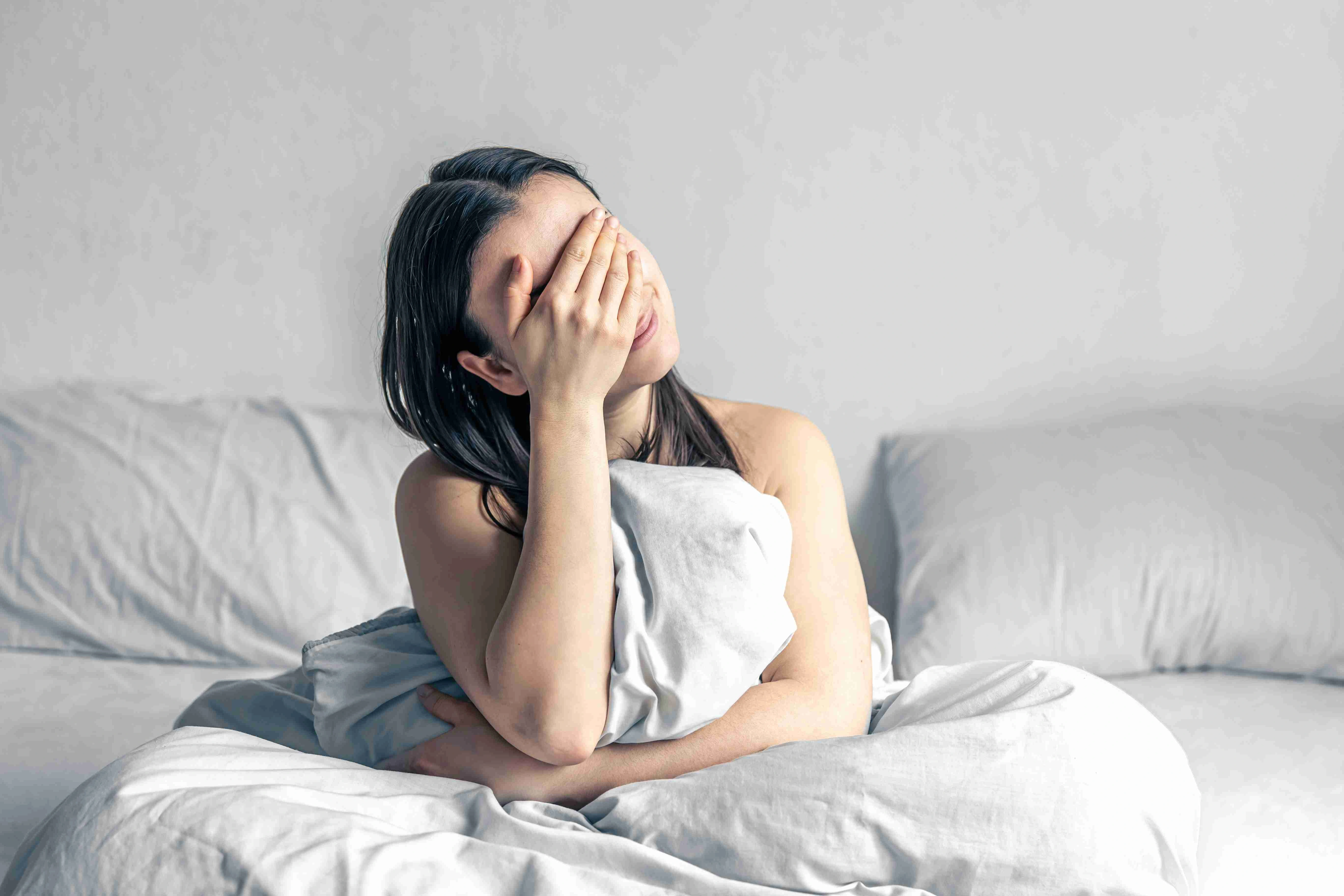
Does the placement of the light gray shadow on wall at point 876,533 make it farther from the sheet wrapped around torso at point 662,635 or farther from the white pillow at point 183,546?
the sheet wrapped around torso at point 662,635

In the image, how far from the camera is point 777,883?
76 cm

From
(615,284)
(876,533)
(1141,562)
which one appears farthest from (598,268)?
(876,533)

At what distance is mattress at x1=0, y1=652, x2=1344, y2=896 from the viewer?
1.05m

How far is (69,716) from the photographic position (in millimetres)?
1439

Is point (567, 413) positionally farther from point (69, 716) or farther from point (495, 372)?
point (69, 716)

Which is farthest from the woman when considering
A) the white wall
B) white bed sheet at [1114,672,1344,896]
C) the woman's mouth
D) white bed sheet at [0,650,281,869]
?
the white wall

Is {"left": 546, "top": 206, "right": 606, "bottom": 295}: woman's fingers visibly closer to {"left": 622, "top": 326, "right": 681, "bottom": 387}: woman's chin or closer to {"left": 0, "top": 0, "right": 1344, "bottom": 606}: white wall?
{"left": 622, "top": 326, "right": 681, "bottom": 387}: woman's chin

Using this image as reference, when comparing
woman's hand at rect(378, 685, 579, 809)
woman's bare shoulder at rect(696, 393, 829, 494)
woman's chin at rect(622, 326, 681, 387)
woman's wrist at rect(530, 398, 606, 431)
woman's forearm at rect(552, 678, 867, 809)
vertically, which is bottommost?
woman's hand at rect(378, 685, 579, 809)

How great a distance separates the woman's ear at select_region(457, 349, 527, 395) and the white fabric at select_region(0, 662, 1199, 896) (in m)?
0.39

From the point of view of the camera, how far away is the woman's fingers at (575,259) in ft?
3.07

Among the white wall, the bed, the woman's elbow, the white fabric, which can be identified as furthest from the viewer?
the white wall

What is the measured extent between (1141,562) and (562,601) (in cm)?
102

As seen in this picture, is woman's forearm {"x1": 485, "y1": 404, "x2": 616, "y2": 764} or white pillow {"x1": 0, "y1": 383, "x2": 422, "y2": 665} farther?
white pillow {"x1": 0, "y1": 383, "x2": 422, "y2": 665}

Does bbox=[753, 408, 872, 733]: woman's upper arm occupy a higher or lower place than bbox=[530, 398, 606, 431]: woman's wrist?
lower
